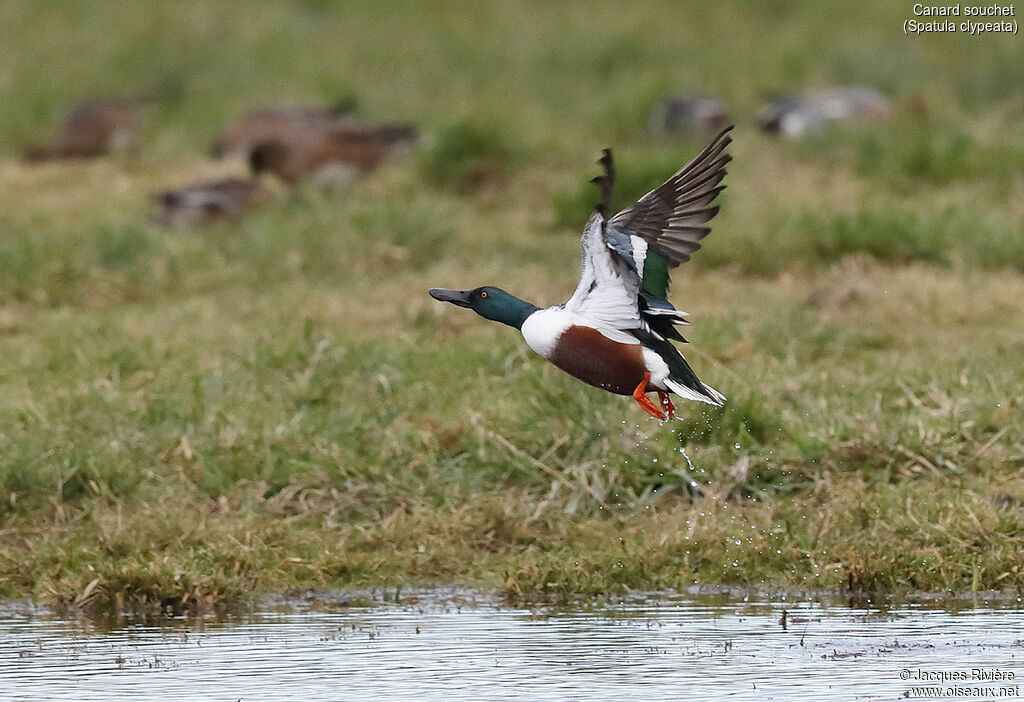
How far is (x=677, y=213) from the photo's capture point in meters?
5.40

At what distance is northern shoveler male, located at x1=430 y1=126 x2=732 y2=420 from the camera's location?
496 cm

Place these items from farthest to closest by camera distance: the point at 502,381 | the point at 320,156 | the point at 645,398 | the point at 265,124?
the point at 265,124, the point at 320,156, the point at 502,381, the point at 645,398

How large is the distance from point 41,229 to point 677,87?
605cm

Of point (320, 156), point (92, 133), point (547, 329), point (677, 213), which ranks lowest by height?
point (547, 329)

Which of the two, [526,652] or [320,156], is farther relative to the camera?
[320,156]

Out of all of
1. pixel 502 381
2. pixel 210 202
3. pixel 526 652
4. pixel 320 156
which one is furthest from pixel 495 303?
pixel 320 156

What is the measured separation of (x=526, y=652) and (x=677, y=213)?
1.37 m

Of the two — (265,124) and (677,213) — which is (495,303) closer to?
(677,213)

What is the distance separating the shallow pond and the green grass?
235 millimetres

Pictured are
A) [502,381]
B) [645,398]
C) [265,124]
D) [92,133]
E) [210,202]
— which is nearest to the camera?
[645,398]

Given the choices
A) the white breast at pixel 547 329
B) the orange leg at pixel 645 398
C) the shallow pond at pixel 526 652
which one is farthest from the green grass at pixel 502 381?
the white breast at pixel 547 329

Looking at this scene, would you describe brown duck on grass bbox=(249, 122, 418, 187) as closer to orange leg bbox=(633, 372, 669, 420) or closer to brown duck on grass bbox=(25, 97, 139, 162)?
brown duck on grass bbox=(25, 97, 139, 162)

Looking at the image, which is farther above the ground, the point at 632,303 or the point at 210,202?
the point at 210,202

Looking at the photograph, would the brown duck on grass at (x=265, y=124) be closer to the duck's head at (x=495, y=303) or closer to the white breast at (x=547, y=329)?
the duck's head at (x=495, y=303)
